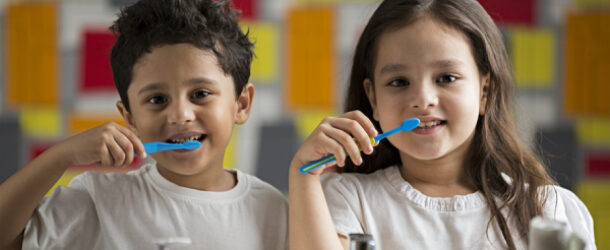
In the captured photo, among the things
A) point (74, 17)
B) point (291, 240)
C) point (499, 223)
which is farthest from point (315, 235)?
point (74, 17)

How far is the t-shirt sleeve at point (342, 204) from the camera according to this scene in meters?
0.98

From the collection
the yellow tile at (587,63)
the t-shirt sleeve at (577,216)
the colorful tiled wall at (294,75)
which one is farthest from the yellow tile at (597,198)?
the t-shirt sleeve at (577,216)

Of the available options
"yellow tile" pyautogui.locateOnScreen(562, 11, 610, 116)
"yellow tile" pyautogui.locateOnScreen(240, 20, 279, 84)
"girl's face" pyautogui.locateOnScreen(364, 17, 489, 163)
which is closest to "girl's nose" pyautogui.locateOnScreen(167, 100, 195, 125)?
"girl's face" pyautogui.locateOnScreen(364, 17, 489, 163)

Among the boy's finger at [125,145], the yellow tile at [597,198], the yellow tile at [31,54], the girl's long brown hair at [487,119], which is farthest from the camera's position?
the yellow tile at [597,198]

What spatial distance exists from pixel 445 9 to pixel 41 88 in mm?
1461

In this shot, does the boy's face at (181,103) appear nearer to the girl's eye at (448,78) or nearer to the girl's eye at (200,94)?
the girl's eye at (200,94)

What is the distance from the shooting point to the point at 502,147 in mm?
1104

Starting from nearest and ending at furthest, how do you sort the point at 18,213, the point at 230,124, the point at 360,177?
the point at 18,213 → the point at 230,124 → the point at 360,177

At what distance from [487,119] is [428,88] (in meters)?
0.18

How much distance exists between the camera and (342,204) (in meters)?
1.01

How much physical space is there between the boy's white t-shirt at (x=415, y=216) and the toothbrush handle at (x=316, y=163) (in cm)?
12

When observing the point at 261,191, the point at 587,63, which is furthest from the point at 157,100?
the point at 587,63

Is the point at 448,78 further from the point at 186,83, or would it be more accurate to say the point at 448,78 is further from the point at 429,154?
the point at 186,83

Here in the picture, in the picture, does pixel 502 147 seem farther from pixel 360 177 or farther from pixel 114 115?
pixel 114 115
